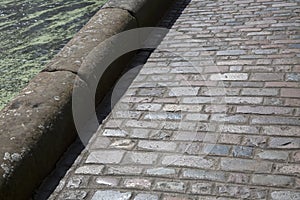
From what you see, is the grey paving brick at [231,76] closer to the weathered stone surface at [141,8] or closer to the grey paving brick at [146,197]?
the weathered stone surface at [141,8]

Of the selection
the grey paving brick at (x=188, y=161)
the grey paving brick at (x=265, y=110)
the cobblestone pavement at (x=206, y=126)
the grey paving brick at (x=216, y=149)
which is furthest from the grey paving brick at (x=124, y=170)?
the grey paving brick at (x=265, y=110)

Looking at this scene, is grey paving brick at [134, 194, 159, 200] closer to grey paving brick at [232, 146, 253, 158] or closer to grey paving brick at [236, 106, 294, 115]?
grey paving brick at [232, 146, 253, 158]

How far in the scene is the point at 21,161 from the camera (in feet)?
9.09

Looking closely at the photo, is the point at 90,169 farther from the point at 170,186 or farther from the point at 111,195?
the point at 170,186

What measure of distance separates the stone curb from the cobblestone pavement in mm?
172

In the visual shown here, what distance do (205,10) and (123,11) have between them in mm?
1292

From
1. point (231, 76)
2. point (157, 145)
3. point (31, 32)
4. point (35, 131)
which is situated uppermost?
point (35, 131)

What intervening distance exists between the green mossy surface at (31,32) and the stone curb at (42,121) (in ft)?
3.35

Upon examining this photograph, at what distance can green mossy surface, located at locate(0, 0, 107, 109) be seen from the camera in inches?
196

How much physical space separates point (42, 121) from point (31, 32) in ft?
10.6

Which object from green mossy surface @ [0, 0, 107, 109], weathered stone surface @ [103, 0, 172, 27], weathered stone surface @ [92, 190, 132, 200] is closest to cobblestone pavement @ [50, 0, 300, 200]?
weathered stone surface @ [92, 190, 132, 200]

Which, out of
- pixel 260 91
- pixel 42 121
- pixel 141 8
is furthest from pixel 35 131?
pixel 141 8

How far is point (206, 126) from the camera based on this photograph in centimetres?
335

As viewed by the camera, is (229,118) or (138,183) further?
(229,118)
